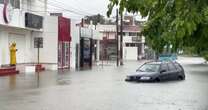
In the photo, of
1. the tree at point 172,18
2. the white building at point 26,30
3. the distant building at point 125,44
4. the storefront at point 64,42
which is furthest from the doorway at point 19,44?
the distant building at point 125,44

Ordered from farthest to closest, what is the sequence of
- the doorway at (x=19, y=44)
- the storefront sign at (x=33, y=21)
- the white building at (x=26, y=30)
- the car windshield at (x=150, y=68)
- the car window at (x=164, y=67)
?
the doorway at (x=19, y=44)
the storefront sign at (x=33, y=21)
the white building at (x=26, y=30)
the car window at (x=164, y=67)
the car windshield at (x=150, y=68)

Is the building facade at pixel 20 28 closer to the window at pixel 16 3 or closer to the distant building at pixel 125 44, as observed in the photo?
the window at pixel 16 3

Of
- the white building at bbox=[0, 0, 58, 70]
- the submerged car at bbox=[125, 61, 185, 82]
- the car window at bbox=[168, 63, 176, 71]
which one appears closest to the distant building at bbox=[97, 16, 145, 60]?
the white building at bbox=[0, 0, 58, 70]

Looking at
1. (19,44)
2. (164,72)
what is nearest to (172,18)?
(164,72)

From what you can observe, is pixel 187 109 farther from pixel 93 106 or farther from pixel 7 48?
pixel 7 48

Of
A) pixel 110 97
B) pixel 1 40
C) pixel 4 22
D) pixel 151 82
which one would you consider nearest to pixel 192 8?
pixel 110 97

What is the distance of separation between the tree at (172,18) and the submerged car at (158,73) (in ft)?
77.6

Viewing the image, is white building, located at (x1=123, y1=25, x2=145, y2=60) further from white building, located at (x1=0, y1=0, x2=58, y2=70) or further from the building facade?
the building facade

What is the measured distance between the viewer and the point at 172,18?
673 centimetres

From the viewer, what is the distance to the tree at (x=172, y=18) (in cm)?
577

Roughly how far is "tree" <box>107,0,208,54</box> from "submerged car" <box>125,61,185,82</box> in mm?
23661

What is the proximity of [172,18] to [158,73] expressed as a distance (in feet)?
84.9

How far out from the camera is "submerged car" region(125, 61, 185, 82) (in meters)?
31.7

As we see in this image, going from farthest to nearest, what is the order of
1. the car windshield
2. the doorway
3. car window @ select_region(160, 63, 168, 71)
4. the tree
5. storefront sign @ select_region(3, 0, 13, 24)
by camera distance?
the doorway, storefront sign @ select_region(3, 0, 13, 24), car window @ select_region(160, 63, 168, 71), the car windshield, the tree
